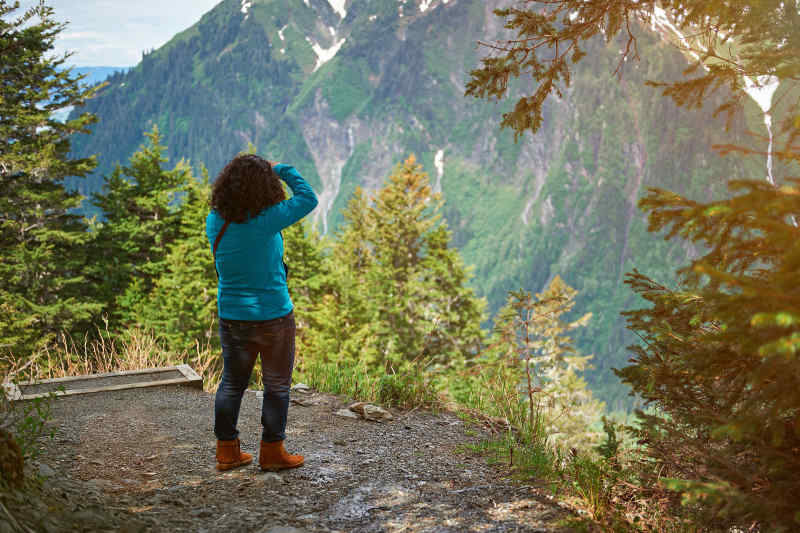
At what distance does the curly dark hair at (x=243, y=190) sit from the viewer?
3.10 metres

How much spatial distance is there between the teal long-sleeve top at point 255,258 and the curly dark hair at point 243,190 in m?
0.05

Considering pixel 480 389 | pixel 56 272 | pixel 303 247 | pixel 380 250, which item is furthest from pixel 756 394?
pixel 380 250

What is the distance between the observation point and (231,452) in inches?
141

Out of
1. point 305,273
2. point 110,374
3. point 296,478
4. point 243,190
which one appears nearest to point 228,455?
point 296,478

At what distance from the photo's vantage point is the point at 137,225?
60.6 ft

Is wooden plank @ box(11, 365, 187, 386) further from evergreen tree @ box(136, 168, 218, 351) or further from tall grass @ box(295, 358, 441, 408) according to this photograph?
evergreen tree @ box(136, 168, 218, 351)

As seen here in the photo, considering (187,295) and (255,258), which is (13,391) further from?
(187,295)

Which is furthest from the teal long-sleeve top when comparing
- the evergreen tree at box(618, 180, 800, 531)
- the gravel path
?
the evergreen tree at box(618, 180, 800, 531)

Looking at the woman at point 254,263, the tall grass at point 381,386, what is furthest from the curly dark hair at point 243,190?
the tall grass at point 381,386

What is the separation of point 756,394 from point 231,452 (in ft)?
9.68

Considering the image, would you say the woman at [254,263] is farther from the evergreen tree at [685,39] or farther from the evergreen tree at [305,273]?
the evergreen tree at [305,273]

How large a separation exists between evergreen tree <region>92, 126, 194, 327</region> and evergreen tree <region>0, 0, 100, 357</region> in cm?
109

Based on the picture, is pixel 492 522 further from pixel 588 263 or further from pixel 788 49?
pixel 588 263

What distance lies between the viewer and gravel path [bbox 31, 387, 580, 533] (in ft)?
9.19
